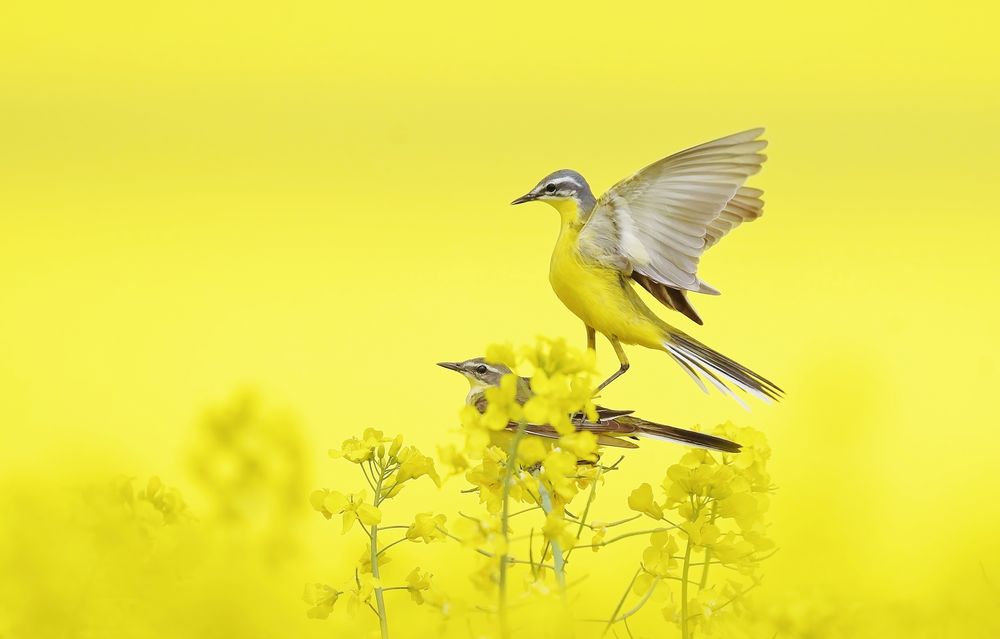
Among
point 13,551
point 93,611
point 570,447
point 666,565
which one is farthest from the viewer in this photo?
point 13,551

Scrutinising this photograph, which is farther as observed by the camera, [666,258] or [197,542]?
[197,542]

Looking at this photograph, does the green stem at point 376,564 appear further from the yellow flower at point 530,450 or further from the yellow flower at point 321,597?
the yellow flower at point 530,450

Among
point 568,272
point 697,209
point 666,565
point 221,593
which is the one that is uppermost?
point 697,209

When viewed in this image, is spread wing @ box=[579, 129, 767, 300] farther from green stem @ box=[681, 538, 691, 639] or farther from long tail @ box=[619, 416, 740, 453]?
green stem @ box=[681, 538, 691, 639]

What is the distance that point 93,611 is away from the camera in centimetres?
289

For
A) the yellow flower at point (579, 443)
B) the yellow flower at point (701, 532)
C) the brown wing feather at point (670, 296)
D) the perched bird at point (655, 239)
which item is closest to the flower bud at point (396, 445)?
the yellow flower at point (579, 443)

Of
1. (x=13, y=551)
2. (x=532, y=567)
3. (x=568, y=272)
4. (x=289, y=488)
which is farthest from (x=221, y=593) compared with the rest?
(x=532, y=567)

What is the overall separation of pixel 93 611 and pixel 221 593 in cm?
54

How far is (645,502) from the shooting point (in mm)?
2266

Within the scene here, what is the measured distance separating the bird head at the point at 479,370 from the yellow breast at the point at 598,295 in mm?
243

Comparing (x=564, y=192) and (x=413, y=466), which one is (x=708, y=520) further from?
(x=564, y=192)

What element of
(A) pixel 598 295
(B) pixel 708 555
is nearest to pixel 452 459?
(B) pixel 708 555

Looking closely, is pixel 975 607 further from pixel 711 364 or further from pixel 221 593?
pixel 221 593

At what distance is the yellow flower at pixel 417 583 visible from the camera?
2119mm
